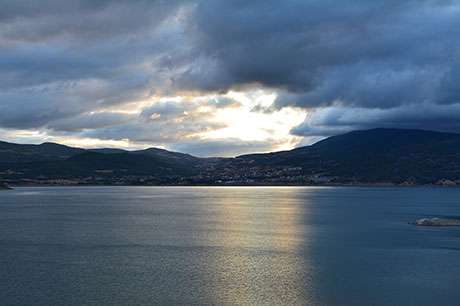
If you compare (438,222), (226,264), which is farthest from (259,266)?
(438,222)

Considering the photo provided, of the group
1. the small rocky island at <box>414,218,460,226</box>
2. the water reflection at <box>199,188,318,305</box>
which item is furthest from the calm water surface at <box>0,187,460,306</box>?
the small rocky island at <box>414,218,460,226</box>

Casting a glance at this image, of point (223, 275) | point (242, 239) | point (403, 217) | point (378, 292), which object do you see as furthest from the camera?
point (403, 217)

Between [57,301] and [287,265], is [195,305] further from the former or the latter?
[287,265]

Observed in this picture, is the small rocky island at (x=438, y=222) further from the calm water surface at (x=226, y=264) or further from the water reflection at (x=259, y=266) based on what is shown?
the water reflection at (x=259, y=266)

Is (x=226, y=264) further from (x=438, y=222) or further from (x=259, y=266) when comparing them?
(x=438, y=222)

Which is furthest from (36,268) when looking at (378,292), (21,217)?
(21,217)

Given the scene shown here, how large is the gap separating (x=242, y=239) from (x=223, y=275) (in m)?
41.5

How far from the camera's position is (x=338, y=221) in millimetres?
166375

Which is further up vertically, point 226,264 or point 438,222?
point 438,222

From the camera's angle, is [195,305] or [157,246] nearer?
[195,305]

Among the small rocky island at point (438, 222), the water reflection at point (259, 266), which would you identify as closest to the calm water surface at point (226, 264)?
the water reflection at point (259, 266)

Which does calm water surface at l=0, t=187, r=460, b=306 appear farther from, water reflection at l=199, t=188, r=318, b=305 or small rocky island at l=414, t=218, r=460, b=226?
small rocky island at l=414, t=218, r=460, b=226

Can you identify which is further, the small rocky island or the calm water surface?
the small rocky island

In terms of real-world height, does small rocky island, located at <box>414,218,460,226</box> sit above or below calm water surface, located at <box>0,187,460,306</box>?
above
